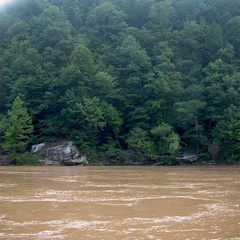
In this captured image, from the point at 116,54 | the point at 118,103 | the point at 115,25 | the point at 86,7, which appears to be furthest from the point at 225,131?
the point at 86,7

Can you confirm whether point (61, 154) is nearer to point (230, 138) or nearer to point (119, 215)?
point (230, 138)

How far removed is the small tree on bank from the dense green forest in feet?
0.29

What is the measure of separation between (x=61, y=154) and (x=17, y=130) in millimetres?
4674

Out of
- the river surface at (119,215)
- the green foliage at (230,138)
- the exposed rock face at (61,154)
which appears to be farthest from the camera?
the exposed rock face at (61,154)

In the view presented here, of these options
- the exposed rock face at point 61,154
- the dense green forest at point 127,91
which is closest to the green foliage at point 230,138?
the dense green forest at point 127,91

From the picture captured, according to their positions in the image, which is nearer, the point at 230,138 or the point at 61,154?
the point at 230,138

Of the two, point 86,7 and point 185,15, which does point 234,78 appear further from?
point 86,7

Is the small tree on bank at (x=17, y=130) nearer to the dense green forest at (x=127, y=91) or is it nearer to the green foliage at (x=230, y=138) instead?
the dense green forest at (x=127, y=91)

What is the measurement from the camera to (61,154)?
3491 cm

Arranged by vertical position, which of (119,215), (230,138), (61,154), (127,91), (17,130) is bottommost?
(119,215)

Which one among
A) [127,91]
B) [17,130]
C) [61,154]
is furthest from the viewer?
[127,91]

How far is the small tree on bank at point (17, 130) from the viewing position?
35312mm

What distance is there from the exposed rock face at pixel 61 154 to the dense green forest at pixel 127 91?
48.2 inches

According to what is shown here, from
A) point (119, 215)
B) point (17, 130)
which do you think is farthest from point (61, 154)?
point (119, 215)
